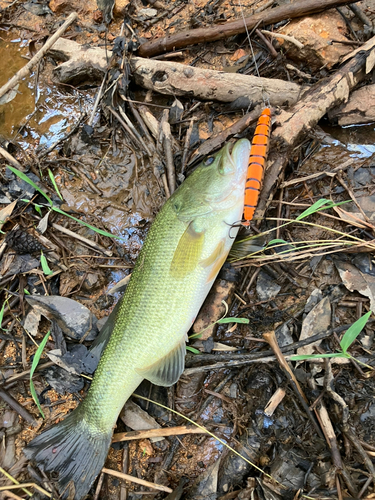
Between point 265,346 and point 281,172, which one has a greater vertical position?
point 281,172

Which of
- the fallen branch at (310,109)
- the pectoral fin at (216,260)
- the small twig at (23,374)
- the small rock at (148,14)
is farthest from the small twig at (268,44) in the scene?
the small twig at (23,374)

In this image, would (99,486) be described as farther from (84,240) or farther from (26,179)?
(26,179)

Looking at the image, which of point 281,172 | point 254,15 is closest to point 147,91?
point 254,15

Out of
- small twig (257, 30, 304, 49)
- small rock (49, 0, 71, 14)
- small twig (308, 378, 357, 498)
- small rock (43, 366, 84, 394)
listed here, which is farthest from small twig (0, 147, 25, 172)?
small twig (308, 378, 357, 498)

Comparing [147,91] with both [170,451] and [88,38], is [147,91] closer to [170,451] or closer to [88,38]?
[88,38]

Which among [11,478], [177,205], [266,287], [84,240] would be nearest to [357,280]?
[266,287]

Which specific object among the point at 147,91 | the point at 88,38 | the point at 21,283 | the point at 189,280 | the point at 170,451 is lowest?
the point at 170,451
